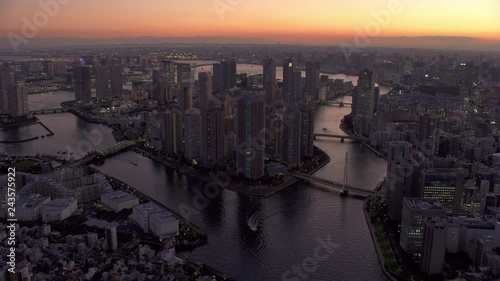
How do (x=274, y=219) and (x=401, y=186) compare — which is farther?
(x=274, y=219)

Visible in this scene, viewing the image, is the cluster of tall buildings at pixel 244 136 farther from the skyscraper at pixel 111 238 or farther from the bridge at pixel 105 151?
the skyscraper at pixel 111 238

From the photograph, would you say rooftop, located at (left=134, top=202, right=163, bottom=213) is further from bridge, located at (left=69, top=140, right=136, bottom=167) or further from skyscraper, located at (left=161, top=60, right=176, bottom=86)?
skyscraper, located at (left=161, top=60, right=176, bottom=86)

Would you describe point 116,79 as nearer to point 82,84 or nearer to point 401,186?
point 82,84

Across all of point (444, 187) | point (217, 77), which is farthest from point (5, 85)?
point (444, 187)

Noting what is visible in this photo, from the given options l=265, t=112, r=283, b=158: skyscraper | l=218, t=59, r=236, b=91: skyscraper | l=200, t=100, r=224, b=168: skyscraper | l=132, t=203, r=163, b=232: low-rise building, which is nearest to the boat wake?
l=132, t=203, r=163, b=232: low-rise building

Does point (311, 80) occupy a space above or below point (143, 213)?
above

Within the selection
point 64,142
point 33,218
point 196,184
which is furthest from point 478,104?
point 33,218
